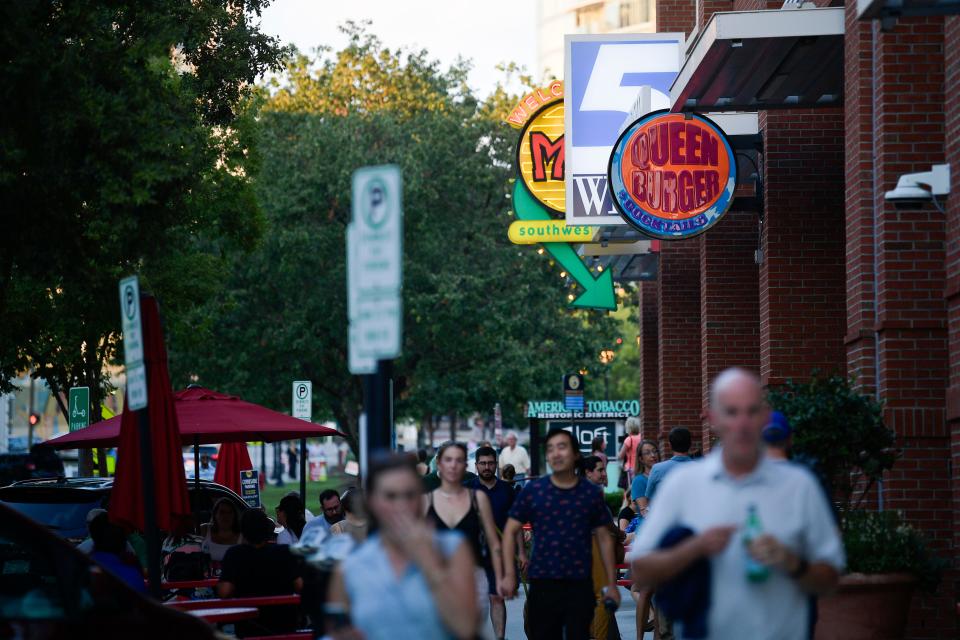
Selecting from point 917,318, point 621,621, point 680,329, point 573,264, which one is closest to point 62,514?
point 621,621

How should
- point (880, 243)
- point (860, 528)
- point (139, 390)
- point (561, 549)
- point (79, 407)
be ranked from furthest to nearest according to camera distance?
point (79, 407)
point (880, 243)
point (860, 528)
point (139, 390)
point (561, 549)

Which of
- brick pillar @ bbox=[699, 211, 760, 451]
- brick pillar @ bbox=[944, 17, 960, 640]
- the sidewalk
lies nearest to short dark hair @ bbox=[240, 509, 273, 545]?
brick pillar @ bbox=[944, 17, 960, 640]

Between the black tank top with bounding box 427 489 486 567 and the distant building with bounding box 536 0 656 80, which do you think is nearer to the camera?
the black tank top with bounding box 427 489 486 567

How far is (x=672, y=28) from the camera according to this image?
25.0 m

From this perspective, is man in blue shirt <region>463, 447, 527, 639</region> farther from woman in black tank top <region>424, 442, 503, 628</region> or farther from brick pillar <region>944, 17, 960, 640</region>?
brick pillar <region>944, 17, 960, 640</region>

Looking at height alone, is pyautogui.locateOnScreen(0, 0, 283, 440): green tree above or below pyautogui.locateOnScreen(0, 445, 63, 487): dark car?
above

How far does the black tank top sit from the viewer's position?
10.6 m

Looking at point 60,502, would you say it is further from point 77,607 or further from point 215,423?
point 77,607

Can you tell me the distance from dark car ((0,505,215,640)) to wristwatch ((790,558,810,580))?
3.11 meters

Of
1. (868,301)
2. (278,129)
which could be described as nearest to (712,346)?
(868,301)

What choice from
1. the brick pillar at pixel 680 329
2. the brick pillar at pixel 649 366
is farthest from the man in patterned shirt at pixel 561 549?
the brick pillar at pixel 649 366

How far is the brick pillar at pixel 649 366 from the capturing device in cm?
2819

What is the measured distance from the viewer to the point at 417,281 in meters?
42.3

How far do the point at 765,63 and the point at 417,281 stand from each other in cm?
2782
